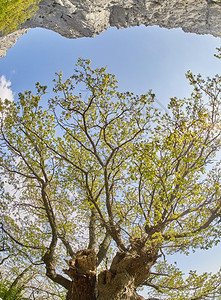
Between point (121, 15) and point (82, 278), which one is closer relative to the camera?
point (82, 278)

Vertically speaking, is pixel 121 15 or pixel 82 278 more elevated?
pixel 121 15

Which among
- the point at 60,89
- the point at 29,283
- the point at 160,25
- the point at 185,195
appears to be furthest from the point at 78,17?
the point at 29,283

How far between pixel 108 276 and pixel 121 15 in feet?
39.7

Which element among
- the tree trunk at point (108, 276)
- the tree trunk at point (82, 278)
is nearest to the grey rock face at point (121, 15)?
the tree trunk at point (108, 276)

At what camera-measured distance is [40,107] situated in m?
8.10

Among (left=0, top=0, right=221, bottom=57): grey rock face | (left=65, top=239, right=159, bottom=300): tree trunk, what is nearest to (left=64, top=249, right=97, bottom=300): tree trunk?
(left=65, top=239, right=159, bottom=300): tree trunk

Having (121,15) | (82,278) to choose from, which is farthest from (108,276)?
(121,15)

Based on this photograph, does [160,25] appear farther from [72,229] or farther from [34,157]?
[72,229]

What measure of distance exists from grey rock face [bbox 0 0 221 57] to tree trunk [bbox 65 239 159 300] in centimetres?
1088

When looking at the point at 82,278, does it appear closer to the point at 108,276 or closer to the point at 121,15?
the point at 108,276

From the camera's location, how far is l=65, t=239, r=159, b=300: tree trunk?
20.4 ft

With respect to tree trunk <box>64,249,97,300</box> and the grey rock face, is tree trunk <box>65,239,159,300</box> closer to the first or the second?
tree trunk <box>64,249,97,300</box>

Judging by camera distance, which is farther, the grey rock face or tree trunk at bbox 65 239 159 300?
the grey rock face

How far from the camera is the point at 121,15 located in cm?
1161
